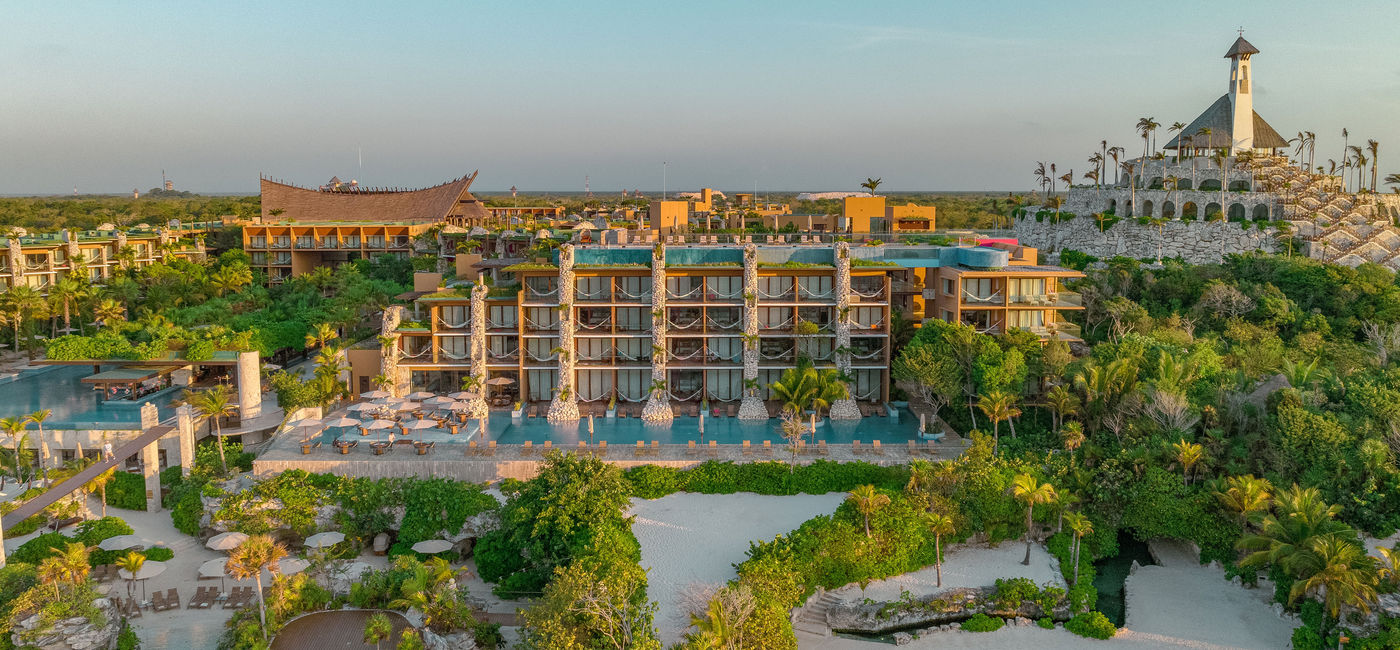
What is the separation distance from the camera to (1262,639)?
86.6ft

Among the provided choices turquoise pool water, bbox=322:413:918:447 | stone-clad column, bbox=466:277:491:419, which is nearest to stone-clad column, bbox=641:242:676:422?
turquoise pool water, bbox=322:413:918:447

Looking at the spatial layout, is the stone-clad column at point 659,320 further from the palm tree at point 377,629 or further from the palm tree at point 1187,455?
the palm tree at point 1187,455

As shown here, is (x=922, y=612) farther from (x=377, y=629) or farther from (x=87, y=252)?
(x=87, y=252)

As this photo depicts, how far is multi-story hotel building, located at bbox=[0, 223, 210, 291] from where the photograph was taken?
61688 millimetres

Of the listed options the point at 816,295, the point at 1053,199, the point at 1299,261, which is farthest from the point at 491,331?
the point at 1053,199

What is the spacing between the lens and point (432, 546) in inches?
1224

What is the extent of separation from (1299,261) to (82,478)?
5979cm

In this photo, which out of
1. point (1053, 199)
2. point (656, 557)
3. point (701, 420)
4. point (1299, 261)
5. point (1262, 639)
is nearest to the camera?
point (1262, 639)

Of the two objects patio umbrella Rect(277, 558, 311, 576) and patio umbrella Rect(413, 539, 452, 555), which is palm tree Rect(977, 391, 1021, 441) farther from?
patio umbrella Rect(277, 558, 311, 576)

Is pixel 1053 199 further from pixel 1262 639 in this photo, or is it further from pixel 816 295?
pixel 1262 639

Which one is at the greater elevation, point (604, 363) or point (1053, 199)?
point (1053, 199)

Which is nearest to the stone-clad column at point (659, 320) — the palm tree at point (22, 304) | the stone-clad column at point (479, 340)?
the stone-clad column at point (479, 340)

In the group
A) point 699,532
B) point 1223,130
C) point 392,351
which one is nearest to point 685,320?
point 392,351

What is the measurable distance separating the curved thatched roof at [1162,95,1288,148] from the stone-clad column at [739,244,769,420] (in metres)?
43.3
